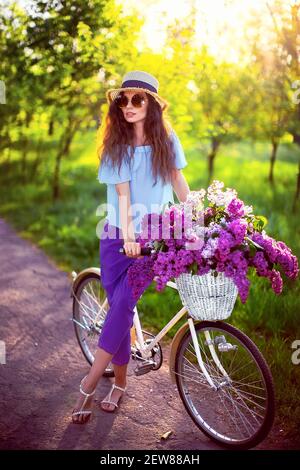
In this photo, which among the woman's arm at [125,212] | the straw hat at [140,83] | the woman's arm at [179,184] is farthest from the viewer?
the woman's arm at [179,184]

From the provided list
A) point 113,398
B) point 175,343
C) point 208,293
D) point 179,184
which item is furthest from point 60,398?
point 179,184

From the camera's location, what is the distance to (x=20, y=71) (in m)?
6.63

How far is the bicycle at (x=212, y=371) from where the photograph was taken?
3.00 m

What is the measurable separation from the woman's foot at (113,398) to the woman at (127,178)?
18 centimetres

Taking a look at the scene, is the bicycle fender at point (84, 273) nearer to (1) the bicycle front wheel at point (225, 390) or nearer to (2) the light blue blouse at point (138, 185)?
(2) the light blue blouse at point (138, 185)

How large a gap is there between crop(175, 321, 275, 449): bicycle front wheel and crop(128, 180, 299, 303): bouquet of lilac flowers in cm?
43

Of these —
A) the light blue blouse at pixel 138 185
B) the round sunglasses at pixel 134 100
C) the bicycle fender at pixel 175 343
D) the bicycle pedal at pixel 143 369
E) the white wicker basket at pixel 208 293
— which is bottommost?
the bicycle pedal at pixel 143 369

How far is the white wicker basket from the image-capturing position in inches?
111

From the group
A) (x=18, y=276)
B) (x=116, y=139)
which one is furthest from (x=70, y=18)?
(x=18, y=276)

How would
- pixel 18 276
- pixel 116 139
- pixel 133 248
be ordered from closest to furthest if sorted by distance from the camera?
pixel 133 248 < pixel 116 139 < pixel 18 276

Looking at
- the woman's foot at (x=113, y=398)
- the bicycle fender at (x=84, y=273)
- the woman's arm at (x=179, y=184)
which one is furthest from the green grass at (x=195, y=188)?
the woman's foot at (x=113, y=398)

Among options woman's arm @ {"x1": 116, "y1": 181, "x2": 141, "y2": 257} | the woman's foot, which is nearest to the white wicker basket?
woman's arm @ {"x1": 116, "y1": 181, "x2": 141, "y2": 257}

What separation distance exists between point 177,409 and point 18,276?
3.53 m
